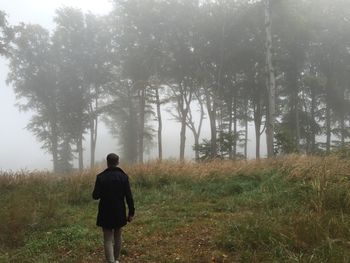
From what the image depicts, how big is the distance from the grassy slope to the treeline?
11.6 metres

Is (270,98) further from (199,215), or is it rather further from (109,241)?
(109,241)

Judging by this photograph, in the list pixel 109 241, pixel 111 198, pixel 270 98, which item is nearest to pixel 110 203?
pixel 111 198

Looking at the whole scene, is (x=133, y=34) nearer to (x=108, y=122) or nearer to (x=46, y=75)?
(x=46, y=75)

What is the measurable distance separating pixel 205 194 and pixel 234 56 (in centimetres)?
2065

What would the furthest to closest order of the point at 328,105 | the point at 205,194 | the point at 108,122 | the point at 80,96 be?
the point at 108,122, the point at 80,96, the point at 328,105, the point at 205,194

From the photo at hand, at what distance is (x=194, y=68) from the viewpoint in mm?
31812

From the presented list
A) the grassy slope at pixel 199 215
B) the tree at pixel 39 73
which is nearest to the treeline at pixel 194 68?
the tree at pixel 39 73

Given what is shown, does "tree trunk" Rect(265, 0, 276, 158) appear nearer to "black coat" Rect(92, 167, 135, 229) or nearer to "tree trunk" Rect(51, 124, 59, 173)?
"black coat" Rect(92, 167, 135, 229)

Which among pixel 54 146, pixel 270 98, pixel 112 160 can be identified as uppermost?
pixel 270 98

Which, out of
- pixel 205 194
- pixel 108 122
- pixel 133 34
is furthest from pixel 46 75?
pixel 205 194

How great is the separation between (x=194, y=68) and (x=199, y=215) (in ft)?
74.4

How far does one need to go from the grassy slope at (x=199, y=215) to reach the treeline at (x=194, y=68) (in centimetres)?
1162

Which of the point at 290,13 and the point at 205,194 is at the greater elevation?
the point at 290,13

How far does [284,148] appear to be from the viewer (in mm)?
22016
